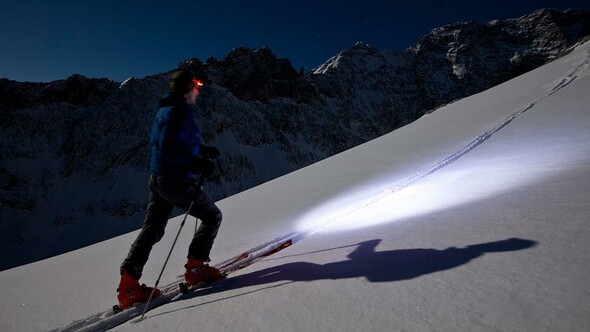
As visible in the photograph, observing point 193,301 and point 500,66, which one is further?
point 500,66

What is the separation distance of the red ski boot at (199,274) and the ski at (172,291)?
36 mm

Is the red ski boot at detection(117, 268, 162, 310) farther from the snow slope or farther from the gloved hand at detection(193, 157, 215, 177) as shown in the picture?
the gloved hand at detection(193, 157, 215, 177)

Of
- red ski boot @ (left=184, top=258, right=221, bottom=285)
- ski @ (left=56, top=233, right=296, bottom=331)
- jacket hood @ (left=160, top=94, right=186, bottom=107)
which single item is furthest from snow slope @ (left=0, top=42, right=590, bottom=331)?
jacket hood @ (left=160, top=94, right=186, bottom=107)

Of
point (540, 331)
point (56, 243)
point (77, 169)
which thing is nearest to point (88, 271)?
point (540, 331)

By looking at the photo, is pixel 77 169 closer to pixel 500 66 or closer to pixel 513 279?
pixel 513 279

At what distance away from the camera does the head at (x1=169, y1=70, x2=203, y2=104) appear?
3008mm

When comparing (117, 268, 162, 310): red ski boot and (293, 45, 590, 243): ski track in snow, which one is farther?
(293, 45, 590, 243): ski track in snow

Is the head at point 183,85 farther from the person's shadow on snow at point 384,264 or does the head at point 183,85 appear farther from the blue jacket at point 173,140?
the person's shadow on snow at point 384,264

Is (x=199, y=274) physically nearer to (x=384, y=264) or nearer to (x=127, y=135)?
(x=384, y=264)

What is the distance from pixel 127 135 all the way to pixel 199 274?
3436 inches

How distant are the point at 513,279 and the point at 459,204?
1.35 meters

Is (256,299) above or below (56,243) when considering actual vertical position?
below

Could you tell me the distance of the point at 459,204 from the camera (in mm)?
2797

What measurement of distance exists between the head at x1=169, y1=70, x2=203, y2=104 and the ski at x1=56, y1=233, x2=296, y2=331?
1569mm
